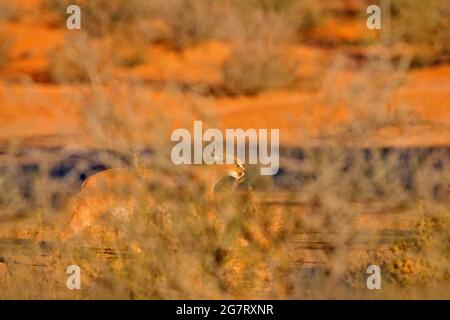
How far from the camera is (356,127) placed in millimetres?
7637

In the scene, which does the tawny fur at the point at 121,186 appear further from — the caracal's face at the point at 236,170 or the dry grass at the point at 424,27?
the dry grass at the point at 424,27

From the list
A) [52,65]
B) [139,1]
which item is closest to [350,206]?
[52,65]

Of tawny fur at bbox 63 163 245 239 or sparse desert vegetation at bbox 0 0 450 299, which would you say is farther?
tawny fur at bbox 63 163 245 239

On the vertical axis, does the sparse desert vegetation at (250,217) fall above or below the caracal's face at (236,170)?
below

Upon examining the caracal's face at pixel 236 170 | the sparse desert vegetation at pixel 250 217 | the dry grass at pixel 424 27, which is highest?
the dry grass at pixel 424 27

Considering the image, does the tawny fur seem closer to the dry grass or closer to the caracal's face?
the caracal's face

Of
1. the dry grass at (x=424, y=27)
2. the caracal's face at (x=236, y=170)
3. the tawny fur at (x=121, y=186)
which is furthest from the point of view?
the dry grass at (x=424, y=27)

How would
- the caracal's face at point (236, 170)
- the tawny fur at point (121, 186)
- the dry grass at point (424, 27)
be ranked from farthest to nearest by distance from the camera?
the dry grass at point (424, 27)
the caracal's face at point (236, 170)
the tawny fur at point (121, 186)

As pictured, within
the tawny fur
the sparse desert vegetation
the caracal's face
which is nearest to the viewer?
the sparse desert vegetation

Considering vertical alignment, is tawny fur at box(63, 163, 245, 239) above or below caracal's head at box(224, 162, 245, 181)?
below

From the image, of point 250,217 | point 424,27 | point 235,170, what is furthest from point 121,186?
point 424,27

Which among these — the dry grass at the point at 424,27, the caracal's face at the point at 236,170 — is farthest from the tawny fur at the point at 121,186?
the dry grass at the point at 424,27

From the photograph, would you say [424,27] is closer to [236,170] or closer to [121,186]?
[236,170]

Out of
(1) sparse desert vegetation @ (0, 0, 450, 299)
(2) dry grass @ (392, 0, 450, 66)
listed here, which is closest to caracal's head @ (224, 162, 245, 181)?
(1) sparse desert vegetation @ (0, 0, 450, 299)
